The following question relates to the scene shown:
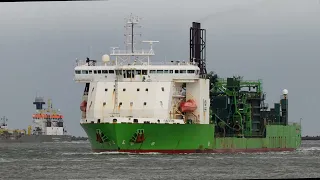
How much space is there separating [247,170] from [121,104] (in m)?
14.9

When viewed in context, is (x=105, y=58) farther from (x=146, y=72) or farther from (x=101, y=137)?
(x=101, y=137)

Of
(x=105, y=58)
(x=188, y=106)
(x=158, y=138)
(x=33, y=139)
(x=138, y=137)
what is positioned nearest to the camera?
(x=138, y=137)

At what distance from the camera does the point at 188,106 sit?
49.8m

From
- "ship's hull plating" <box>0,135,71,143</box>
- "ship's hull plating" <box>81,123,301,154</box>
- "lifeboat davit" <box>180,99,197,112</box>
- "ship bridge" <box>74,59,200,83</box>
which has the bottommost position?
"ship's hull plating" <box>0,135,71,143</box>

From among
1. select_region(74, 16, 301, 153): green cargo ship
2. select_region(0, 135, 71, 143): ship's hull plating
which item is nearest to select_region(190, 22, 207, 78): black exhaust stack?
select_region(74, 16, 301, 153): green cargo ship

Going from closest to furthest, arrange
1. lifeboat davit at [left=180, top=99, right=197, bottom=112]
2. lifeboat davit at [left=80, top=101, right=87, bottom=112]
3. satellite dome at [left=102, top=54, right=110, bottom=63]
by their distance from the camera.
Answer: lifeboat davit at [left=180, top=99, right=197, bottom=112]
satellite dome at [left=102, top=54, right=110, bottom=63]
lifeboat davit at [left=80, top=101, right=87, bottom=112]

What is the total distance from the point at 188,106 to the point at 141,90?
123 inches

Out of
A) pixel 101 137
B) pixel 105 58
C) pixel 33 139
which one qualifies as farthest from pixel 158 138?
pixel 33 139

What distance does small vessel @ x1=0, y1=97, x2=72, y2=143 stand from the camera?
153m

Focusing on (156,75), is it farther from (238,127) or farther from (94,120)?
(238,127)

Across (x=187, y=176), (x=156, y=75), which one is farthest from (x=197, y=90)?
(x=187, y=176)

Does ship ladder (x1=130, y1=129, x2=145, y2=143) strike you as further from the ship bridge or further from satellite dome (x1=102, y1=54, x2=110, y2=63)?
satellite dome (x1=102, y1=54, x2=110, y2=63)

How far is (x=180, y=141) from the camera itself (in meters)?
48.5

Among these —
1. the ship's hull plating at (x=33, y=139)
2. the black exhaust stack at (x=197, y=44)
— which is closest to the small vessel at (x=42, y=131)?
the ship's hull plating at (x=33, y=139)
